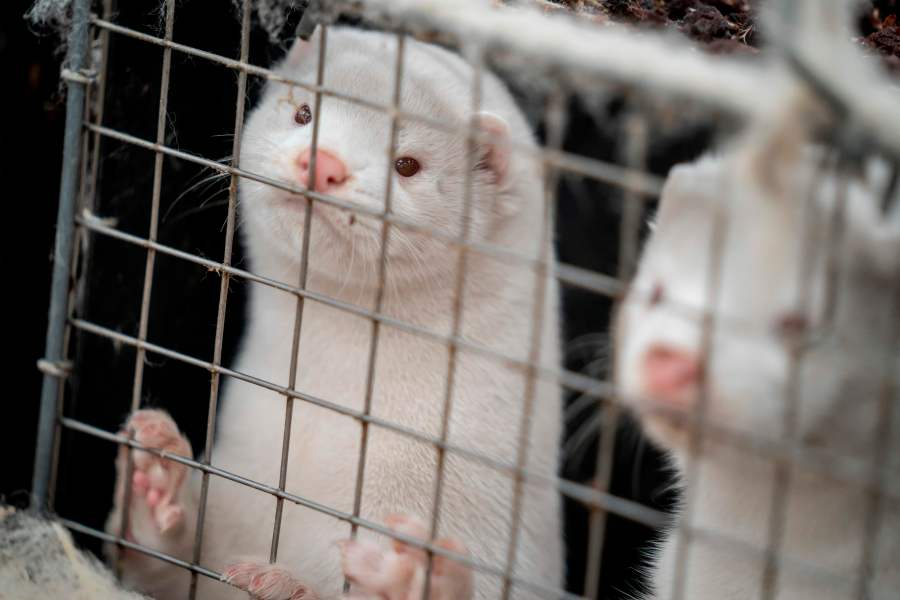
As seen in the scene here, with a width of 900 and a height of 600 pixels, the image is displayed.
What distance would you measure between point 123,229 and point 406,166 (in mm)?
767

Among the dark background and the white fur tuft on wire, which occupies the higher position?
the dark background

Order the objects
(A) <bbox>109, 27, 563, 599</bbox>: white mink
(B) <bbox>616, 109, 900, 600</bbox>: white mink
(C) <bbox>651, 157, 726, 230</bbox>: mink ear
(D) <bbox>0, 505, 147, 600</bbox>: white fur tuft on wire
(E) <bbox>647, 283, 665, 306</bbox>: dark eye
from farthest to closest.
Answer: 1. (A) <bbox>109, 27, 563, 599</bbox>: white mink
2. (D) <bbox>0, 505, 147, 600</bbox>: white fur tuft on wire
3. (C) <bbox>651, 157, 726, 230</bbox>: mink ear
4. (E) <bbox>647, 283, 665, 306</bbox>: dark eye
5. (B) <bbox>616, 109, 900, 600</bbox>: white mink

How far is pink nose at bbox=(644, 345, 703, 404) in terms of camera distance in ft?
3.61

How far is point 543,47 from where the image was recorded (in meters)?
1.12

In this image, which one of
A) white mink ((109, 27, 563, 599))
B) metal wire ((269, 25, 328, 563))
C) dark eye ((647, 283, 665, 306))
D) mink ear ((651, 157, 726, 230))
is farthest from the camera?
white mink ((109, 27, 563, 599))

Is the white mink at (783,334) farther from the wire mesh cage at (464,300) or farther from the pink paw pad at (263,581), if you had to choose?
the pink paw pad at (263,581)

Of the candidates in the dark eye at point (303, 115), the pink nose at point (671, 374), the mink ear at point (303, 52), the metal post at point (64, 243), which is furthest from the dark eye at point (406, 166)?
the pink nose at point (671, 374)

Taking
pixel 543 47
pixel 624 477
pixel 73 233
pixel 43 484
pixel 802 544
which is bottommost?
pixel 624 477

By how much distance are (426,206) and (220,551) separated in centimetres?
74

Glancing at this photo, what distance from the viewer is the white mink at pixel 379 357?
1.83 m

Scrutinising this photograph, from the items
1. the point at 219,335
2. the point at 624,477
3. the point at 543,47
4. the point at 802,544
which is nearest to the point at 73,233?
the point at 219,335

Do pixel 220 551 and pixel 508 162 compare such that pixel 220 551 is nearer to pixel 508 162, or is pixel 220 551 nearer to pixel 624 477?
pixel 508 162

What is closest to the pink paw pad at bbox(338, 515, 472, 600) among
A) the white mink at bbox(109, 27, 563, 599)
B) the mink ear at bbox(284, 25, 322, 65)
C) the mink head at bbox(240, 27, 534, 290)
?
the white mink at bbox(109, 27, 563, 599)

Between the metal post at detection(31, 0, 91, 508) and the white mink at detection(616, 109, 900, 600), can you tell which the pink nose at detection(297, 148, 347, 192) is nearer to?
the metal post at detection(31, 0, 91, 508)
